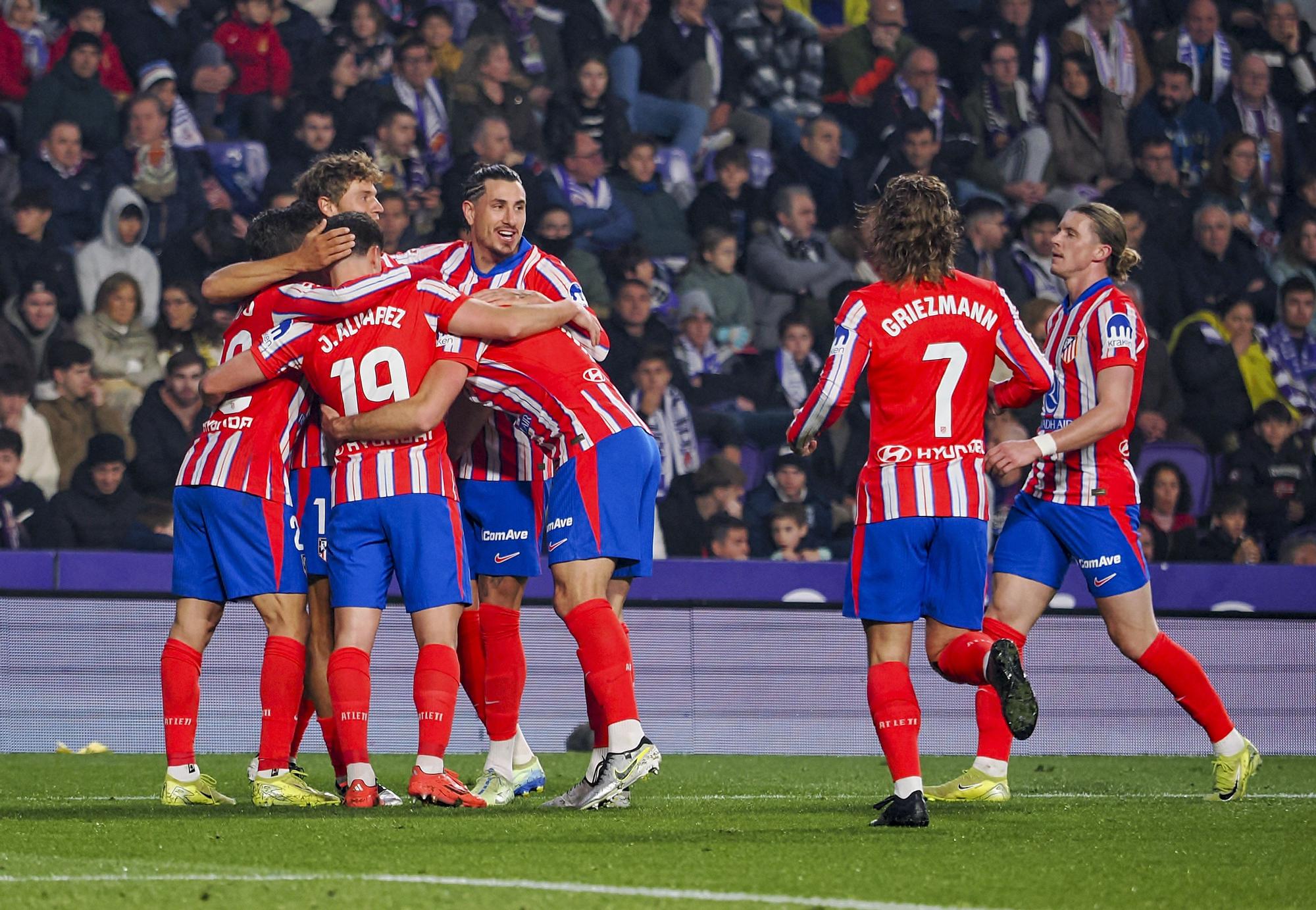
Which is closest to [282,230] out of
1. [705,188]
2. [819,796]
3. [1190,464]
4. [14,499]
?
[819,796]

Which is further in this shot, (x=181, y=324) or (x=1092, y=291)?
(x=181, y=324)

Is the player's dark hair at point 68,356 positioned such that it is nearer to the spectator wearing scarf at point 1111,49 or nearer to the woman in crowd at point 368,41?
the woman in crowd at point 368,41

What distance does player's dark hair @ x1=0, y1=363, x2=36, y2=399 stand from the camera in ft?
33.0

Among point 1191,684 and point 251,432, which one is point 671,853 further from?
point 1191,684

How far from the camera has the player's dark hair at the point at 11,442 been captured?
9.74 meters

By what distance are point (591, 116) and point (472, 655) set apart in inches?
274

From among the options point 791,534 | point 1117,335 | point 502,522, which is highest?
point 1117,335

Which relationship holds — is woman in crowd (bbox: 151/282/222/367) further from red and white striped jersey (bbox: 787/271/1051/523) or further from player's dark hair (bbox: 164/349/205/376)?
red and white striped jersey (bbox: 787/271/1051/523)

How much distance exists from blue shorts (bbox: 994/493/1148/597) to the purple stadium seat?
5526 millimetres

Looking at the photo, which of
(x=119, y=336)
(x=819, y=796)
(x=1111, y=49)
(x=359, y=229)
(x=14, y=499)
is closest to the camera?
(x=359, y=229)

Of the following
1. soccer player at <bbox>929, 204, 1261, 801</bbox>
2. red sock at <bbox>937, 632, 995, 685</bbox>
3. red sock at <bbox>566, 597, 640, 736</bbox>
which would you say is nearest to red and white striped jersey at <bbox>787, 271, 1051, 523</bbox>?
red sock at <bbox>937, 632, 995, 685</bbox>

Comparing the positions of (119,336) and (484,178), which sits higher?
(484,178)

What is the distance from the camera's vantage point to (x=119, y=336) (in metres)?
10.5

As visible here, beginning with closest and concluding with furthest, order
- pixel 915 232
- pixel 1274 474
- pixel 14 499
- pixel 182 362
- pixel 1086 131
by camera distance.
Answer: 1. pixel 915 232
2. pixel 14 499
3. pixel 182 362
4. pixel 1274 474
5. pixel 1086 131
